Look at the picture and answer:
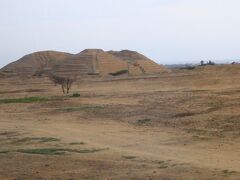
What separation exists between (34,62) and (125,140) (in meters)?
56.2

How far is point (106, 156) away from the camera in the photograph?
9914 millimetres

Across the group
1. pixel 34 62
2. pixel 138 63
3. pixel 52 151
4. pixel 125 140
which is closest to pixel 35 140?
pixel 52 151

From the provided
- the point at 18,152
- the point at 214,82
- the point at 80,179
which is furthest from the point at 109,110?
the point at 214,82

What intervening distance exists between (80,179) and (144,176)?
41.2 inches

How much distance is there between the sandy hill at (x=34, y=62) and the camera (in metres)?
64.8

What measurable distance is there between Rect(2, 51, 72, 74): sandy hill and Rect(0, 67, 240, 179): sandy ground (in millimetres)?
44048

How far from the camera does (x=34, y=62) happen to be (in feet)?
219

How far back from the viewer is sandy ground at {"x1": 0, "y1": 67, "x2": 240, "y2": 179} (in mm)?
8516

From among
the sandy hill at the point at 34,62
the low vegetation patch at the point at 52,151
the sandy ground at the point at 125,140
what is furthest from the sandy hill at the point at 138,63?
the low vegetation patch at the point at 52,151

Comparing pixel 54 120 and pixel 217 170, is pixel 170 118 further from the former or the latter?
pixel 217 170

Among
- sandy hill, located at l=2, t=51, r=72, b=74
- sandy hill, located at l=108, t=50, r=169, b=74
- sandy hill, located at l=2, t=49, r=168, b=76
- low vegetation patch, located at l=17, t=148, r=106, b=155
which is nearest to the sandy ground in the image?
low vegetation patch, located at l=17, t=148, r=106, b=155

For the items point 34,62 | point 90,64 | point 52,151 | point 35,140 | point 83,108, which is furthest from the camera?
point 34,62

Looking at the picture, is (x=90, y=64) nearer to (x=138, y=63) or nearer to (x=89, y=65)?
(x=89, y=65)

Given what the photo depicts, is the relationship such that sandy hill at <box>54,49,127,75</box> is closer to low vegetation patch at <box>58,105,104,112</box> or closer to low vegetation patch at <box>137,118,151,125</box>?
low vegetation patch at <box>58,105,104,112</box>
